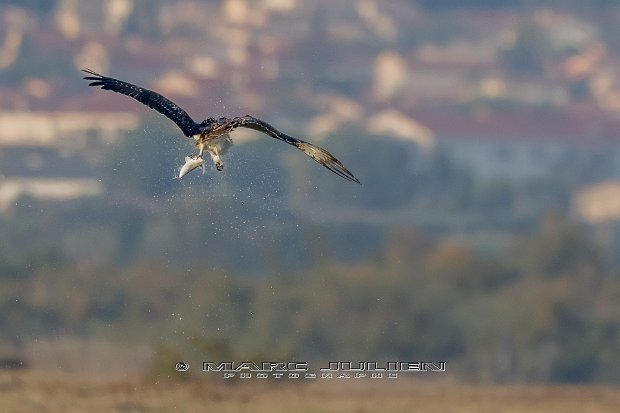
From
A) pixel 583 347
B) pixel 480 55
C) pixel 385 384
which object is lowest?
pixel 385 384

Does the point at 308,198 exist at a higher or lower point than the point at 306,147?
higher

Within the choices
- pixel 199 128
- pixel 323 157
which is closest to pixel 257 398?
pixel 199 128

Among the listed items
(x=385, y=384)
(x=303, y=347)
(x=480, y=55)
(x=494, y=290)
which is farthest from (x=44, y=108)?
(x=385, y=384)

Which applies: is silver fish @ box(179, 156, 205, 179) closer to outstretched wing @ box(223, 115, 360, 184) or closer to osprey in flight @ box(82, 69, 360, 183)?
osprey in flight @ box(82, 69, 360, 183)

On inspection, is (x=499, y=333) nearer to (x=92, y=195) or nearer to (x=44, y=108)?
(x=92, y=195)

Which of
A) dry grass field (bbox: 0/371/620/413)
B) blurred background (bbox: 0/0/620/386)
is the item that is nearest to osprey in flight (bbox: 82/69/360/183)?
blurred background (bbox: 0/0/620/386)

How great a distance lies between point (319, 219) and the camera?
140 ft

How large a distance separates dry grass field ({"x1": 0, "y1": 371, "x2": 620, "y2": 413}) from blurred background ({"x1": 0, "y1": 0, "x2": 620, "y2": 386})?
6.82 ft

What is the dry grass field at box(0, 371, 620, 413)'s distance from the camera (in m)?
24.0

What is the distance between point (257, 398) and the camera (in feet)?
82.2

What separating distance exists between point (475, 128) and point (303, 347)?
4427cm

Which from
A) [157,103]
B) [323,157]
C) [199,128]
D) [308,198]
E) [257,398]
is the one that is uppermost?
[308,198]

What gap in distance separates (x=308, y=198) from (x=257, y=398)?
68.2 feet

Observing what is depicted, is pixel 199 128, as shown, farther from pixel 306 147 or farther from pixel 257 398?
pixel 257 398
